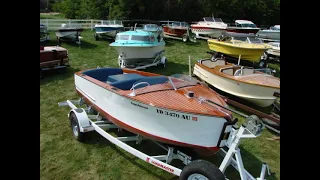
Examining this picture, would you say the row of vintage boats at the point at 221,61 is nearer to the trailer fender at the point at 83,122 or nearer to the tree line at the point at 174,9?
the trailer fender at the point at 83,122

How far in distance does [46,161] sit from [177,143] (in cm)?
235

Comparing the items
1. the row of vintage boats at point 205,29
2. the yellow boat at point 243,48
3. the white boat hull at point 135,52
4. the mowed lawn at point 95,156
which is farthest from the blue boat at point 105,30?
the mowed lawn at point 95,156

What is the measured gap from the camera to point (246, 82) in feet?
22.1

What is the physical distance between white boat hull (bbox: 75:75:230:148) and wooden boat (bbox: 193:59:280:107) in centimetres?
299

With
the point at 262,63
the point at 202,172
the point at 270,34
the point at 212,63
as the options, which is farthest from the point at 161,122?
the point at 270,34

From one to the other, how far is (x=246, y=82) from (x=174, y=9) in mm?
22070

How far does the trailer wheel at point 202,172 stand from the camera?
296cm

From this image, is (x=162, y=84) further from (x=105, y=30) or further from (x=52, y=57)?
(x=105, y=30)

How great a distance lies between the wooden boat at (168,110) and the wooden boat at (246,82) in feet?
8.07

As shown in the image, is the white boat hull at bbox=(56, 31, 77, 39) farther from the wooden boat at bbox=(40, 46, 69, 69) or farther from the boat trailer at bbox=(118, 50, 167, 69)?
the boat trailer at bbox=(118, 50, 167, 69)

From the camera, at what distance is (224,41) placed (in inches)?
496

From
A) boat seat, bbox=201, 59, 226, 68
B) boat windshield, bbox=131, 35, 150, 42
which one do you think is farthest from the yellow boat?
boat windshield, bbox=131, 35, 150, 42
